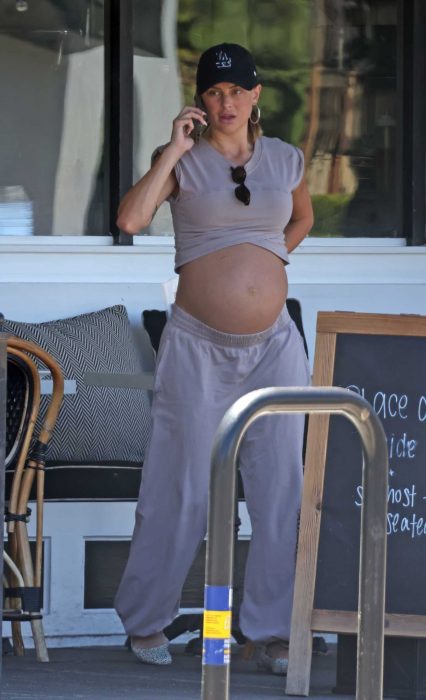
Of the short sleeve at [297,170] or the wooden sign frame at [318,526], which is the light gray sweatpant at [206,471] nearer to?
the wooden sign frame at [318,526]

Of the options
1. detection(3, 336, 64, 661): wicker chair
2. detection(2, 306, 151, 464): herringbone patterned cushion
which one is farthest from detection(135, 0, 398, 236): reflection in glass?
detection(3, 336, 64, 661): wicker chair

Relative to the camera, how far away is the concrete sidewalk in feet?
14.2

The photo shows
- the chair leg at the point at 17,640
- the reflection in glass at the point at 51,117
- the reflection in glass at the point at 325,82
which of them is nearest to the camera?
the chair leg at the point at 17,640

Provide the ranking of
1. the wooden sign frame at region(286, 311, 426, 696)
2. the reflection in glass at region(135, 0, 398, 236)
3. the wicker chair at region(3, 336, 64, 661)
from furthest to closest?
the reflection in glass at region(135, 0, 398, 236) < the wicker chair at region(3, 336, 64, 661) < the wooden sign frame at region(286, 311, 426, 696)

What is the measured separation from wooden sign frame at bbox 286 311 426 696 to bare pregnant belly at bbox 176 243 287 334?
0.73 ft

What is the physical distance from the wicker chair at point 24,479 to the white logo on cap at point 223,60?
3.54 feet

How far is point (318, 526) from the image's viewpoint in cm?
429

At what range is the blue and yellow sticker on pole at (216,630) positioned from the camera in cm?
270

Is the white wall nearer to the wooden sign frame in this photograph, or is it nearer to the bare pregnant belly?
the bare pregnant belly

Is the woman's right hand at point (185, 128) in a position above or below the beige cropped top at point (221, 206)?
above

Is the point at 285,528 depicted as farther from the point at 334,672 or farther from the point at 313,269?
the point at 313,269

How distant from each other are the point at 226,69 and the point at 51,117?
2267 millimetres

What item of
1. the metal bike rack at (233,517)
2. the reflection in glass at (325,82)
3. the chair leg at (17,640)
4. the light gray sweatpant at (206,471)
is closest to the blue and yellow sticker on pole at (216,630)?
the metal bike rack at (233,517)

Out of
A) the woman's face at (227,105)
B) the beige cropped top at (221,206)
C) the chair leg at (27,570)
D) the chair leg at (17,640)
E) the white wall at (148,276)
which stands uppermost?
the woman's face at (227,105)
